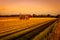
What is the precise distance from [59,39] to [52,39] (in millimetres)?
331

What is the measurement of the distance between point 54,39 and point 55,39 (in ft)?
0.15

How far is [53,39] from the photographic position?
25.7 feet

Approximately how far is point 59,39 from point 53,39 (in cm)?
29

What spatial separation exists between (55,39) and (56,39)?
70 millimetres

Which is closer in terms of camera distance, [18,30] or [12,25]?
[18,30]

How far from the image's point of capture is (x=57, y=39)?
7879 mm

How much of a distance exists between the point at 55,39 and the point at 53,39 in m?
0.10

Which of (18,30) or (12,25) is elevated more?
(18,30)

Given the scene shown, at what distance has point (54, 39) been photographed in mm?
7844

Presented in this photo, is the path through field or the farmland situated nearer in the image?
the path through field

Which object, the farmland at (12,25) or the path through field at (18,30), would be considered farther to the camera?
the farmland at (12,25)

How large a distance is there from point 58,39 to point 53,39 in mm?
241

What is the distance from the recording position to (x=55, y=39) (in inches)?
309

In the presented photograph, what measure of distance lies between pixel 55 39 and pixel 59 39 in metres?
0.19
